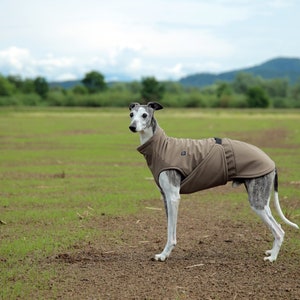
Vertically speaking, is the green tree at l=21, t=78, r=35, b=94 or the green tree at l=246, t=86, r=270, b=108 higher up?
the green tree at l=21, t=78, r=35, b=94

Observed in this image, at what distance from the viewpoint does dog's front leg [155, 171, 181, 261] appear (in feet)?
28.7

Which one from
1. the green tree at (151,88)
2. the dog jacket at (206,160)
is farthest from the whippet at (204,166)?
the green tree at (151,88)

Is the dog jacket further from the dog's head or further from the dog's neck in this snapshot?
the dog's head

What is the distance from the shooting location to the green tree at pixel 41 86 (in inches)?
4841

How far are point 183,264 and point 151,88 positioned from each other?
357 ft

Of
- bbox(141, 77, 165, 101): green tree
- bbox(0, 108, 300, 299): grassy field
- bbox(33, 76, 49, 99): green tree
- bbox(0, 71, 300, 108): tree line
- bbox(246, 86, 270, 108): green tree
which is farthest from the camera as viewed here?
bbox(33, 76, 49, 99): green tree

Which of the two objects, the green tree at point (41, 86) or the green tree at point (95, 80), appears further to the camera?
the green tree at point (95, 80)

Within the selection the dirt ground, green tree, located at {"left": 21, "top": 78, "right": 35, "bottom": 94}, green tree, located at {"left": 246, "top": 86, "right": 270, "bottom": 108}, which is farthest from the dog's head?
green tree, located at {"left": 21, "top": 78, "right": 35, "bottom": 94}

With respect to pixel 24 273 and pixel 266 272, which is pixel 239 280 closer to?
pixel 266 272

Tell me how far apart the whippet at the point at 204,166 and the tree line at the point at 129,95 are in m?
87.6

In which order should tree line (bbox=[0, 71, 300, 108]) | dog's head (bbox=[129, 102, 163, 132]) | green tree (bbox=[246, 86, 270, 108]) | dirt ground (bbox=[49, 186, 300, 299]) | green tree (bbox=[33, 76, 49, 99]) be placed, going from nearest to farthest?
1. dirt ground (bbox=[49, 186, 300, 299])
2. dog's head (bbox=[129, 102, 163, 132])
3. tree line (bbox=[0, 71, 300, 108])
4. green tree (bbox=[246, 86, 270, 108])
5. green tree (bbox=[33, 76, 49, 99])

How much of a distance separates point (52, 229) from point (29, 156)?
13.4m

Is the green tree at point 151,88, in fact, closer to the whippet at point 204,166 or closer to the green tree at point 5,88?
the green tree at point 5,88

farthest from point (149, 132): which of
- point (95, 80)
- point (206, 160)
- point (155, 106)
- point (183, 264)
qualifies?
point (95, 80)
